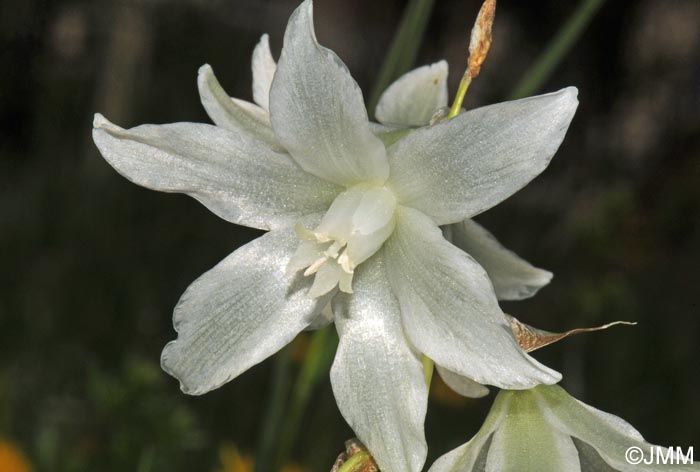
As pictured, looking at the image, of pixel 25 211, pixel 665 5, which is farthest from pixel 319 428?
pixel 665 5

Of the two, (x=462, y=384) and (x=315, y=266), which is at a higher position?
(x=315, y=266)

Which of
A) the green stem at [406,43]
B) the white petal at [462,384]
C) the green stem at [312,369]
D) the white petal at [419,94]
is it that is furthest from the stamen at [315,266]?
the green stem at [406,43]

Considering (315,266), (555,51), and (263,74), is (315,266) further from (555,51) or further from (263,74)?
(555,51)

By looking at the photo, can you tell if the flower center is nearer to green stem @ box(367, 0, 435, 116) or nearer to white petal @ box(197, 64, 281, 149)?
white petal @ box(197, 64, 281, 149)

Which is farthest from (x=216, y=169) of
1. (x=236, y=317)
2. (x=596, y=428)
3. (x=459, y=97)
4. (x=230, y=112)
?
(x=596, y=428)

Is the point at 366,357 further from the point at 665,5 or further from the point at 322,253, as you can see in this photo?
the point at 665,5

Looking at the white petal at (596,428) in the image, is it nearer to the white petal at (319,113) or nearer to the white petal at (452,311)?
the white petal at (452,311)
